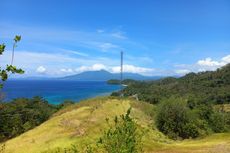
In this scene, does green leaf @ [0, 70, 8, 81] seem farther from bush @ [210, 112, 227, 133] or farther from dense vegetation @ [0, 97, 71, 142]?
bush @ [210, 112, 227, 133]

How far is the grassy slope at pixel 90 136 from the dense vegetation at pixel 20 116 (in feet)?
78.0

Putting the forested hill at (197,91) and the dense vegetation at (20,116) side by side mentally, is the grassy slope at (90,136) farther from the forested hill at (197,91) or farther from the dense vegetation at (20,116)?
the forested hill at (197,91)

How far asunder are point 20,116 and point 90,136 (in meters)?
38.4

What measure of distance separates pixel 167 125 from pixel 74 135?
54.1ft

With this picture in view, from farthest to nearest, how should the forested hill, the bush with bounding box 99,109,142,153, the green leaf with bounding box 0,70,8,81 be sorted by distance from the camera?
the forested hill
the bush with bounding box 99,109,142,153
the green leaf with bounding box 0,70,8,81

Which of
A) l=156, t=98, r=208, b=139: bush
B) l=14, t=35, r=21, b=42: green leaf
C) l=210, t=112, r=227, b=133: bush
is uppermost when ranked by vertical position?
l=14, t=35, r=21, b=42: green leaf

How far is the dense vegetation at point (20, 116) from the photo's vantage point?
58.8 metres

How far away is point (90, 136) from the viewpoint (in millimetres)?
29328

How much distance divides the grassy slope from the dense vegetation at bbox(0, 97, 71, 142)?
23.8m

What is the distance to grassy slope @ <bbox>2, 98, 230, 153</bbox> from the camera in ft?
87.9

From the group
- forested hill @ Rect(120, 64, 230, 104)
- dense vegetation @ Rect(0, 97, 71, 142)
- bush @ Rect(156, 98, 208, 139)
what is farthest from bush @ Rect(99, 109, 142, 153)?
forested hill @ Rect(120, 64, 230, 104)

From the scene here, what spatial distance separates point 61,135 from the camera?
31219 millimetres

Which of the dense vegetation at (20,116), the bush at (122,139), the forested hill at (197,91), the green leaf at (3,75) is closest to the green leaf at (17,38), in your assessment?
the green leaf at (3,75)

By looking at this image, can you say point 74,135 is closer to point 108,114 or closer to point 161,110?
point 108,114
